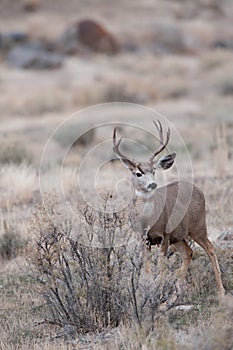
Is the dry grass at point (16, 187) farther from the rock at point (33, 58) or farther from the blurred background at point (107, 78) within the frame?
the rock at point (33, 58)

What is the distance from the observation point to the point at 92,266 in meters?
7.42

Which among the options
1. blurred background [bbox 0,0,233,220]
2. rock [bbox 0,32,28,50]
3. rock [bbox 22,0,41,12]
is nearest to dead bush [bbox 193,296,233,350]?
blurred background [bbox 0,0,233,220]

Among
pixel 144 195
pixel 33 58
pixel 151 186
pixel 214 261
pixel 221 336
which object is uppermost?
pixel 151 186

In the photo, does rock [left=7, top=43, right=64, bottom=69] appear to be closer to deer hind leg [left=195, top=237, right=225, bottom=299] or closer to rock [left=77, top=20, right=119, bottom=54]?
rock [left=77, top=20, right=119, bottom=54]

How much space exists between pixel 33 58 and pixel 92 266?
34722 millimetres

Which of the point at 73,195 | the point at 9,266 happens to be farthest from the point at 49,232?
the point at 73,195

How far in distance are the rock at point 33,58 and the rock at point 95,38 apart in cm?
318

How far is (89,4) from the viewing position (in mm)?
60250

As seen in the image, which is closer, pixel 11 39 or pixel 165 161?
pixel 165 161

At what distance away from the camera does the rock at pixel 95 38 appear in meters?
47.0

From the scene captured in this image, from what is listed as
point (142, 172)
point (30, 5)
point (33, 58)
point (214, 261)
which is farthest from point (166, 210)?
point (30, 5)

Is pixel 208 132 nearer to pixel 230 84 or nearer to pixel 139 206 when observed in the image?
pixel 230 84

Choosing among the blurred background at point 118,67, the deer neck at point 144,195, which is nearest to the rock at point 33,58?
the blurred background at point 118,67

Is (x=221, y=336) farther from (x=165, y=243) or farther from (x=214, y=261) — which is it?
(x=214, y=261)
